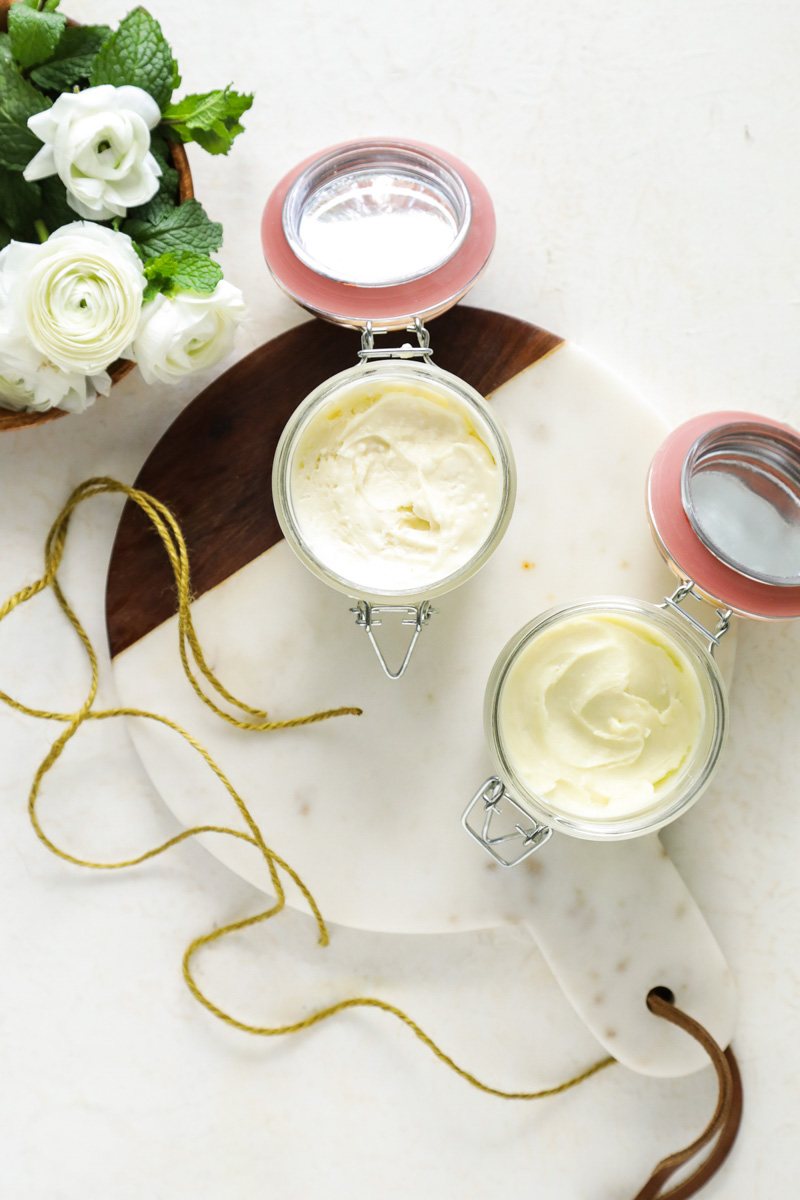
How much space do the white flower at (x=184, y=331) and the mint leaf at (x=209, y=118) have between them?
145 mm

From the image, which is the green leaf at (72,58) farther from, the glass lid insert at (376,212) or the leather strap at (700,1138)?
the leather strap at (700,1138)

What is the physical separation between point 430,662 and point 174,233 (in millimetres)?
528

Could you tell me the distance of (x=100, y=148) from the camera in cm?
80

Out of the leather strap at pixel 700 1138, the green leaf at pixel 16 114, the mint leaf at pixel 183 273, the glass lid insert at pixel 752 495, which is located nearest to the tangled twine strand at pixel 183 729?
the leather strap at pixel 700 1138

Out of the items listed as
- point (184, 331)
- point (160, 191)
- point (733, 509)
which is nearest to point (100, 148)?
point (160, 191)

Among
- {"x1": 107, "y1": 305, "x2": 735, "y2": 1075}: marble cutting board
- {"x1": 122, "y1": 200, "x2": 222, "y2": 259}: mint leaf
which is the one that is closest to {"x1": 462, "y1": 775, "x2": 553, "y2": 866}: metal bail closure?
{"x1": 107, "y1": 305, "x2": 735, "y2": 1075}: marble cutting board

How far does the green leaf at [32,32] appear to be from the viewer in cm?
79

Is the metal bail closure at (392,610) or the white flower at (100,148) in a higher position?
the white flower at (100,148)

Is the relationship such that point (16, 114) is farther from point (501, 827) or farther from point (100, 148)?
point (501, 827)

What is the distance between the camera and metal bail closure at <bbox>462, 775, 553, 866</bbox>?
910 mm

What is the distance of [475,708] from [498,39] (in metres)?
0.81

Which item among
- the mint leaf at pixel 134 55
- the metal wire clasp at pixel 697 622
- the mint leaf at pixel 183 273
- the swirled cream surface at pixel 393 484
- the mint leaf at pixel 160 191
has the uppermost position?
the mint leaf at pixel 134 55

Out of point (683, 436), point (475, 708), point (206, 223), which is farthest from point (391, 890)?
point (206, 223)

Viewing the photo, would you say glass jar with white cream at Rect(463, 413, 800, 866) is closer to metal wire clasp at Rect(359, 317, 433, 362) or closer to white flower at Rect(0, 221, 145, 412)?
metal wire clasp at Rect(359, 317, 433, 362)
